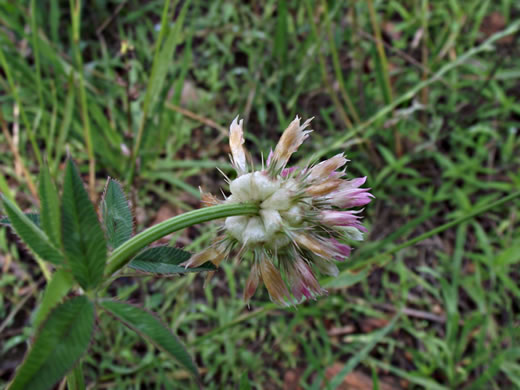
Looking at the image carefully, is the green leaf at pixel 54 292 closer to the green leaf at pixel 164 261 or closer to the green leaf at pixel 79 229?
the green leaf at pixel 79 229

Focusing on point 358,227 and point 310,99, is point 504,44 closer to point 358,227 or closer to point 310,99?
point 310,99

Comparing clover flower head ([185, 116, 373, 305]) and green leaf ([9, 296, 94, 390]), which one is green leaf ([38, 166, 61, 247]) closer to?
green leaf ([9, 296, 94, 390])

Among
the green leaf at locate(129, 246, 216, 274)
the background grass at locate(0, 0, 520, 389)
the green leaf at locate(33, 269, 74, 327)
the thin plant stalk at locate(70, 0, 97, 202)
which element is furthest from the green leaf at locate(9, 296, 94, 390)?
the thin plant stalk at locate(70, 0, 97, 202)

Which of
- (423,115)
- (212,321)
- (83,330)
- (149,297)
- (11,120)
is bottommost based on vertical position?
(212,321)

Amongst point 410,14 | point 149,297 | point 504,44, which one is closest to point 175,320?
point 149,297

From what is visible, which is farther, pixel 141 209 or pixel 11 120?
pixel 11 120
